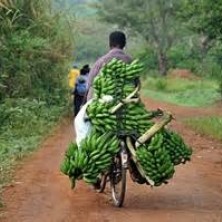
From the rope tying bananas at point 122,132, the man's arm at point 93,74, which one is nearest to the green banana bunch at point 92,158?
the rope tying bananas at point 122,132

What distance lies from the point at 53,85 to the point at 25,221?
17107 millimetres

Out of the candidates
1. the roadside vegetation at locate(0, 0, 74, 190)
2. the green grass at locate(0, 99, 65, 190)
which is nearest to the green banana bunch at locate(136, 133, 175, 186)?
the green grass at locate(0, 99, 65, 190)

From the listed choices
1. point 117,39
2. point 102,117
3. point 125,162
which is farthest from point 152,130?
point 117,39

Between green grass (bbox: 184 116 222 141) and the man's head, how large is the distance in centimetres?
797

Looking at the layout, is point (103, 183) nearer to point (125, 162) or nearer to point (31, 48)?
point (125, 162)

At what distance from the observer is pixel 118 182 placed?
9250mm

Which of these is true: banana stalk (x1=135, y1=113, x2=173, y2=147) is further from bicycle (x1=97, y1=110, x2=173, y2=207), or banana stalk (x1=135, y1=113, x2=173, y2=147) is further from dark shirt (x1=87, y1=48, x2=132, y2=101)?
dark shirt (x1=87, y1=48, x2=132, y2=101)

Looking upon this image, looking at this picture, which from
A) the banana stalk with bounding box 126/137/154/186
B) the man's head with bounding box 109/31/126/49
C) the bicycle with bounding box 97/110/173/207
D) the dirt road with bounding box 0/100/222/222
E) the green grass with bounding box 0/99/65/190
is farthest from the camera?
the green grass with bounding box 0/99/65/190

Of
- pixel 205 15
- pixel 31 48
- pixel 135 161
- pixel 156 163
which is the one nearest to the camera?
pixel 156 163

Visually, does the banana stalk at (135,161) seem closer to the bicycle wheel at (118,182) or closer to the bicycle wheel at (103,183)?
the bicycle wheel at (118,182)

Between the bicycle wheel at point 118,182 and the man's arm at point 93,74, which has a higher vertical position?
the man's arm at point 93,74

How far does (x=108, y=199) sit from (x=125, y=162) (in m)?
1.07

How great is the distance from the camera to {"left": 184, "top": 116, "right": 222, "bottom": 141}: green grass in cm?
1813

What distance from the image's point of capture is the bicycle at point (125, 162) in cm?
886
